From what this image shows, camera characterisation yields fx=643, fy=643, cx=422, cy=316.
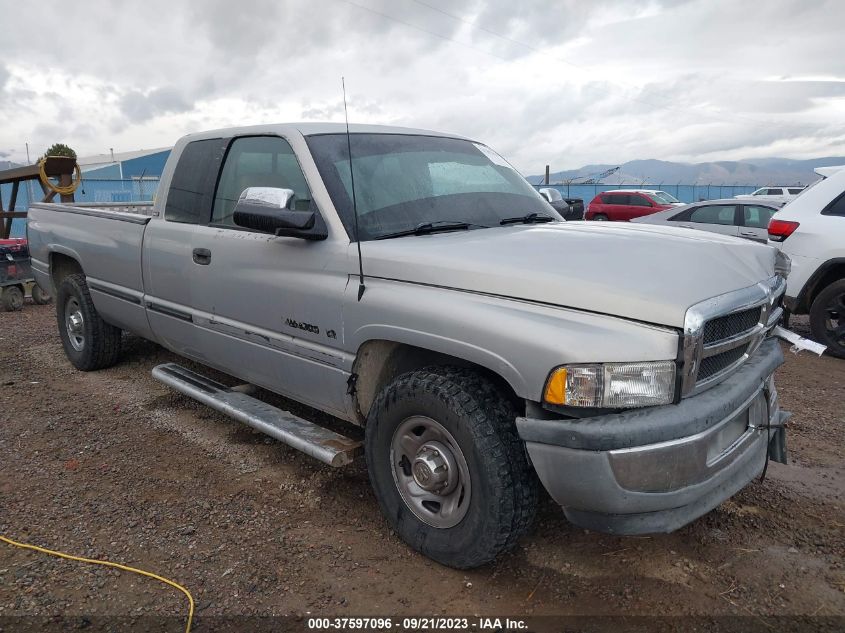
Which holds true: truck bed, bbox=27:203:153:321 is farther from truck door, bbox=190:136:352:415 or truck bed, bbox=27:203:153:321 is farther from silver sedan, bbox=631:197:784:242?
silver sedan, bbox=631:197:784:242

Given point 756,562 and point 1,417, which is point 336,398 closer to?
point 756,562

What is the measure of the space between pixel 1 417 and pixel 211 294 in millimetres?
2099

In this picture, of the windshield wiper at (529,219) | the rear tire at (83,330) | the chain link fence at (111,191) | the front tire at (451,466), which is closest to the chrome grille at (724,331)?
the front tire at (451,466)

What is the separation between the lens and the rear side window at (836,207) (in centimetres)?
620

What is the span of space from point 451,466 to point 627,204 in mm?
20150

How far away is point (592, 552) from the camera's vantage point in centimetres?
284

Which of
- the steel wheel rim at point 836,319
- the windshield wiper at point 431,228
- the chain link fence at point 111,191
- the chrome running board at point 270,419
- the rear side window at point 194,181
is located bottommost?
the steel wheel rim at point 836,319

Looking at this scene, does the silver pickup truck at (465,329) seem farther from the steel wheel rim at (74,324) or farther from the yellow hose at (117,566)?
the steel wheel rim at (74,324)

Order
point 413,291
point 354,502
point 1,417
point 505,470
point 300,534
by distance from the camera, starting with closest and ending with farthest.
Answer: point 505,470, point 413,291, point 300,534, point 354,502, point 1,417

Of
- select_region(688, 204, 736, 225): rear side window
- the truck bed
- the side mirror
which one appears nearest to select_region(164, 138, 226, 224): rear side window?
the truck bed

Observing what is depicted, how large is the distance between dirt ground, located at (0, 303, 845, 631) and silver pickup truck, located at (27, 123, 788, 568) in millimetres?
271

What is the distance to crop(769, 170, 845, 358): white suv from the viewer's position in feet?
20.0

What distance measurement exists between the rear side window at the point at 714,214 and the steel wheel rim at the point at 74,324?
29.4 feet

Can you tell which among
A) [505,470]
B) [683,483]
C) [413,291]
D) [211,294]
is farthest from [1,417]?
[683,483]
